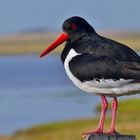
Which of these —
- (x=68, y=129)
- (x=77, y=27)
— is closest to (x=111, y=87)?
(x=77, y=27)

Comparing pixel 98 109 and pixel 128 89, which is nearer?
pixel 128 89

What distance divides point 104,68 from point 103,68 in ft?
0.07

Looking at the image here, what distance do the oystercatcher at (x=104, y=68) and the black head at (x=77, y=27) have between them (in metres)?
0.47

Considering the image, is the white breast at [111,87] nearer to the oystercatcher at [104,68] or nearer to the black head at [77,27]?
the oystercatcher at [104,68]

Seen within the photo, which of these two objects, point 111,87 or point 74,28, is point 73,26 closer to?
point 74,28

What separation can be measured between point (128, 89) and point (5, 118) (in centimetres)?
3115

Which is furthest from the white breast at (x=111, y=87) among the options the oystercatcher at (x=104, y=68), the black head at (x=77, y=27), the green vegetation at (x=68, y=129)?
the green vegetation at (x=68, y=129)

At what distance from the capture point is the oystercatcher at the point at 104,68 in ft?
35.1

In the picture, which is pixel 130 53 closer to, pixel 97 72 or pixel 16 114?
pixel 97 72

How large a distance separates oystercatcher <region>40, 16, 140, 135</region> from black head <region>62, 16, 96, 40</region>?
18.7 inches

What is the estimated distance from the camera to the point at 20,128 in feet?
115

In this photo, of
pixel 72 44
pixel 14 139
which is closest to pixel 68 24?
pixel 72 44

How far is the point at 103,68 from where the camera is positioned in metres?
10.8

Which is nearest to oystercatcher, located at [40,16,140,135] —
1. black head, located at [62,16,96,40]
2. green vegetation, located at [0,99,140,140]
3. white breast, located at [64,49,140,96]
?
white breast, located at [64,49,140,96]
